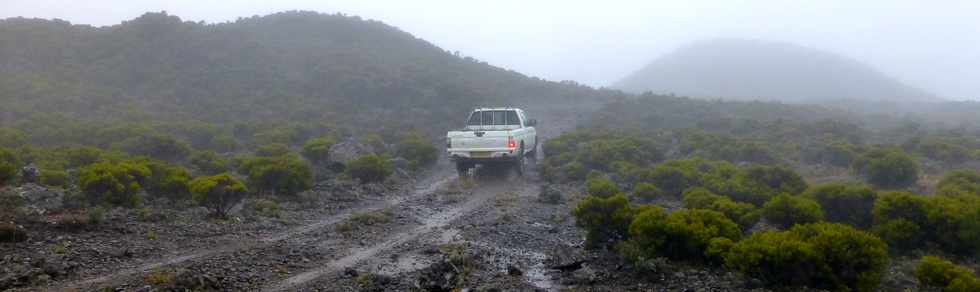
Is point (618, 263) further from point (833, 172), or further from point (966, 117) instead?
point (966, 117)

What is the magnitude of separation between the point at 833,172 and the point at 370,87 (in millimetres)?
30412

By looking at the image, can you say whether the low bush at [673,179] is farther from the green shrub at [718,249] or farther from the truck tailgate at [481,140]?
the green shrub at [718,249]

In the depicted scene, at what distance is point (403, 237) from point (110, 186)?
214 inches

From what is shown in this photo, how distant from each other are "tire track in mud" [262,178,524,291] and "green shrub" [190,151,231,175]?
7404 mm

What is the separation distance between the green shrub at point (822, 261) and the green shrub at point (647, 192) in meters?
7.30

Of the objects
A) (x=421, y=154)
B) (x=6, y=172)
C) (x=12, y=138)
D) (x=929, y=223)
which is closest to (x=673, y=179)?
(x=929, y=223)

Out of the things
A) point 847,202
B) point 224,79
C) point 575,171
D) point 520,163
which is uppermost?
point 224,79

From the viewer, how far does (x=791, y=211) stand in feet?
31.4

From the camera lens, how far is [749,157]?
67.3 feet

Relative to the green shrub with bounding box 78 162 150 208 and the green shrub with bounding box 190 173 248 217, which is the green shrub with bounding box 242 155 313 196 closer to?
the green shrub with bounding box 190 173 248 217

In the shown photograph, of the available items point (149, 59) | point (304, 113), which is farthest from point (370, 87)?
point (149, 59)

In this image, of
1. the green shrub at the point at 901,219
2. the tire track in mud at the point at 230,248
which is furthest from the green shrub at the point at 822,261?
the tire track in mud at the point at 230,248

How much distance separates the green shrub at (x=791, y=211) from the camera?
30.9ft

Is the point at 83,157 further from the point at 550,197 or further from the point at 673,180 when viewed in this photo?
the point at 673,180
